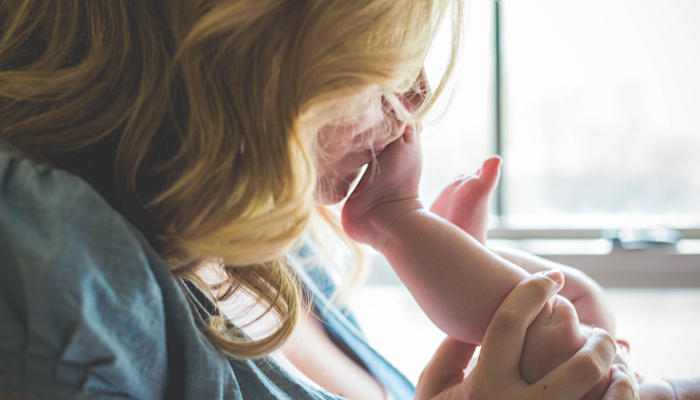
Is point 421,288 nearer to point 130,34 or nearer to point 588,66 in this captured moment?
point 130,34

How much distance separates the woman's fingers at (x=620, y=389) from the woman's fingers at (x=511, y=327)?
92mm

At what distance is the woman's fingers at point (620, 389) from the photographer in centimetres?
45

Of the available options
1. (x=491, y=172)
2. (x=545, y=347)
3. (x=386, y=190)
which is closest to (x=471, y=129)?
(x=491, y=172)

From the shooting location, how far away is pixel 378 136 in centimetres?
52

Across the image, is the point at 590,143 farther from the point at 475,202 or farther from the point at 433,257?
the point at 433,257

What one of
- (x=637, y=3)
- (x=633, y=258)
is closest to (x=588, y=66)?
(x=637, y=3)

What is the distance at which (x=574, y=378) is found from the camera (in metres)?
0.44

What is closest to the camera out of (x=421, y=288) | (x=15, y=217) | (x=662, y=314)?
(x=15, y=217)

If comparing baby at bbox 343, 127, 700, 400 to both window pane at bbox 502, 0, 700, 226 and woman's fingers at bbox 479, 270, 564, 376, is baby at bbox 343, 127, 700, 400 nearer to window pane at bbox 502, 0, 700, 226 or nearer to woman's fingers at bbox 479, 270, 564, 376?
woman's fingers at bbox 479, 270, 564, 376

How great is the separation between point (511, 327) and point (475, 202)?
0.22 meters

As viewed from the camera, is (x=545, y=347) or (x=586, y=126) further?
(x=586, y=126)

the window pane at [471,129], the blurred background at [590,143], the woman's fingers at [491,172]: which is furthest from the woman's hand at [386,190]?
the window pane at [471,129]

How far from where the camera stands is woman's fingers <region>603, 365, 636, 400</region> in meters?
0.45

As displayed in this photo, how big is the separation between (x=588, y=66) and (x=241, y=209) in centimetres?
113
